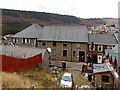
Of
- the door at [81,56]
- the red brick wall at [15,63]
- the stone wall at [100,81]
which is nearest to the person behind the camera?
the red brick wall at [15,63]

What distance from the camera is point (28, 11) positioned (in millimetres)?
134125

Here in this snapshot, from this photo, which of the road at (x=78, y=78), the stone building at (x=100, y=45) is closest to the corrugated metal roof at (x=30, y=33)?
the stone building at (x=100, y=45)

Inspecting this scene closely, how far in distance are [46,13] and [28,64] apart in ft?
410

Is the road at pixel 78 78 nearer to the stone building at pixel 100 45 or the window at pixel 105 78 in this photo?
the window at pixel 105 78

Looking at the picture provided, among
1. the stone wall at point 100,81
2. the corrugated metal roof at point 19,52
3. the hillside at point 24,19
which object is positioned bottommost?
the stone wall at point 100,81

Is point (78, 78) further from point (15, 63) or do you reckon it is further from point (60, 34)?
point (60, 34)

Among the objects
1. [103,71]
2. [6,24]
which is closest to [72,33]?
[103,71]

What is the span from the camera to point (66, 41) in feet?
111

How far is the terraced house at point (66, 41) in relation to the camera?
33.1 metres

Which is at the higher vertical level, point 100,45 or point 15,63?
point 100,45

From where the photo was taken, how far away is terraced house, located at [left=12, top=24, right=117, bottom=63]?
33.1m

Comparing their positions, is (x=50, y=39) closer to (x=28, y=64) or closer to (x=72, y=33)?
(x=72, y=33)

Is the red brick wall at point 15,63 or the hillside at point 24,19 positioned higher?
the hillside at point 24,19

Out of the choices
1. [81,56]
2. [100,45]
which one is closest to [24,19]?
[81,56]
